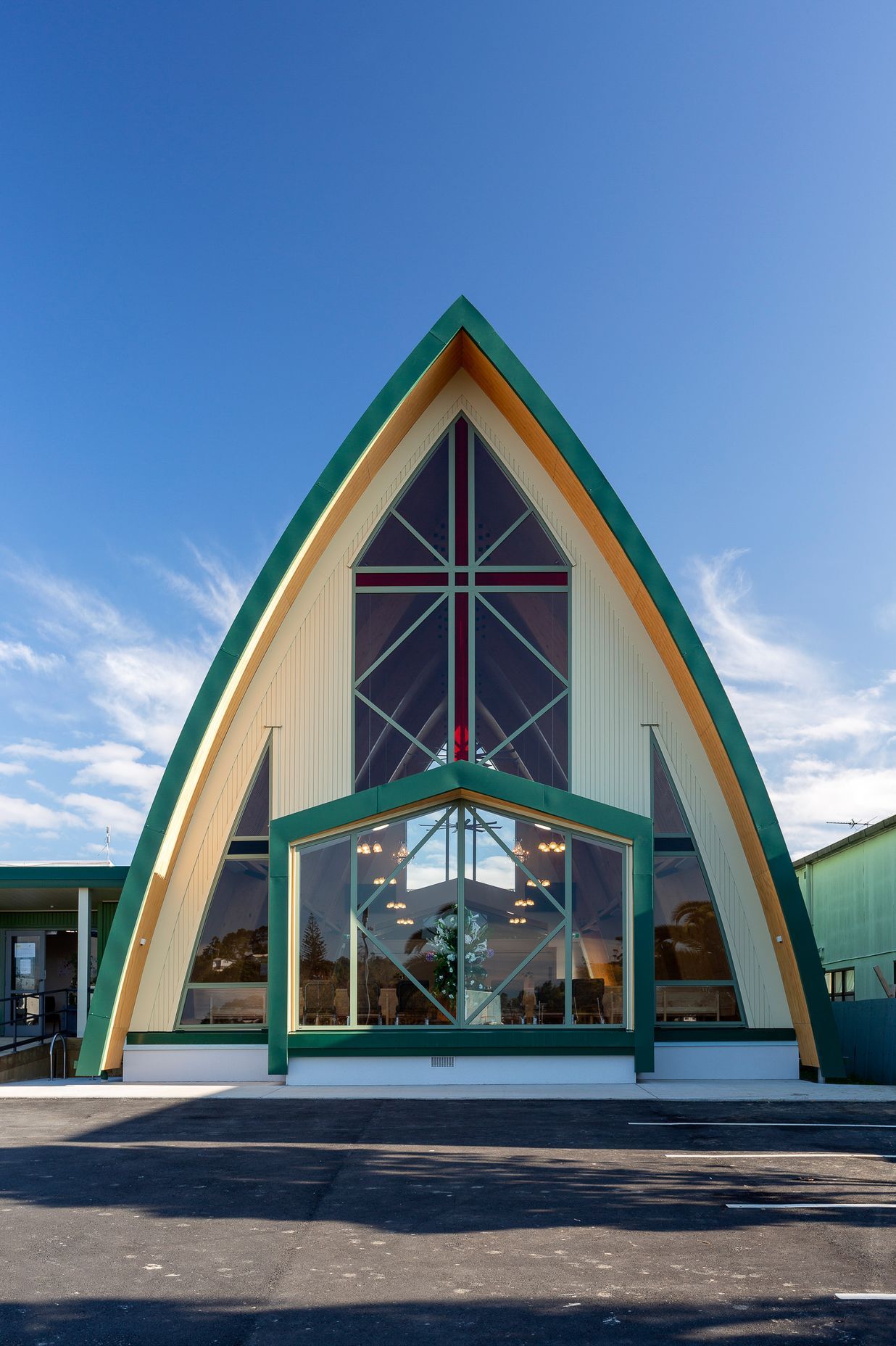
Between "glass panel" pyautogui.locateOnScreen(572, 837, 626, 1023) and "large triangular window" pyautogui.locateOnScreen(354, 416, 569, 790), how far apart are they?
1.44 meters

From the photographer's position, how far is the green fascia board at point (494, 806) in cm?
1497

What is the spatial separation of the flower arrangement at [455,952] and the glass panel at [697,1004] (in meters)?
2.61

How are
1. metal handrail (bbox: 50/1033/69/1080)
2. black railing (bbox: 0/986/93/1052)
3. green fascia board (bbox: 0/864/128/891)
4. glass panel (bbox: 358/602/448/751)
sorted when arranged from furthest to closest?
1. black railing (bbox: 0/986/93/1052)
2. green fascia board (bbox: 0/864/128/891)
3. metal handrail (bbox: 50/1033/69/1080)
4. glass panel (bbox: 358/602/448/751)

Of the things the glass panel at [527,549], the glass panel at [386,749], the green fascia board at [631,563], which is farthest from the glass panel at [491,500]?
the glass panel at [386,749]

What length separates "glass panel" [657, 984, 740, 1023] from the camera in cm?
1602

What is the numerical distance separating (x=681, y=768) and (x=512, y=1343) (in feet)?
40.4

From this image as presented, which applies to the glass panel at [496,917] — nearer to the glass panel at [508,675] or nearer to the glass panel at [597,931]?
the glass panel at [597,931]

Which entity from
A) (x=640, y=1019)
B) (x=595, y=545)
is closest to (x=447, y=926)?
(x=640, y=1019)

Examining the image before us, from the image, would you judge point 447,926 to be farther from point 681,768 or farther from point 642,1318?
point 642,1318

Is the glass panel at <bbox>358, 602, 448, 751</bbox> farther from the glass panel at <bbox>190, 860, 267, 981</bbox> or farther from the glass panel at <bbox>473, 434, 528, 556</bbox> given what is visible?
the glass panel at <bbox>190, 860, 267, 981</bbox>

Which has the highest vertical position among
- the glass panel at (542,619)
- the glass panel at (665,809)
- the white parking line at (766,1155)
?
the glass panel at (542,619)

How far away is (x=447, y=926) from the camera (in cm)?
1538

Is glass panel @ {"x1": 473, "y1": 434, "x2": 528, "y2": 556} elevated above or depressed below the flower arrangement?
above

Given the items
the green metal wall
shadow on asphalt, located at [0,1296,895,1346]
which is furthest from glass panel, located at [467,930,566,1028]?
shadow on asphalt, located at [0,1296,895,1346]
